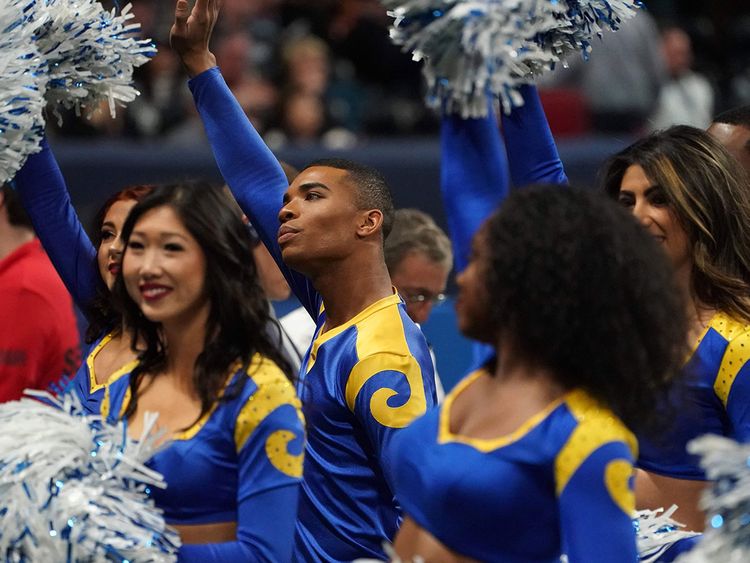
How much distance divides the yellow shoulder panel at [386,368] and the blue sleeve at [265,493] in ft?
1.80

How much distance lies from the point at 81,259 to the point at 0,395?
94 cm

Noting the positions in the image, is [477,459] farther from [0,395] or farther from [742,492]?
[0,395]

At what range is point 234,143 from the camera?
3506 millimetres

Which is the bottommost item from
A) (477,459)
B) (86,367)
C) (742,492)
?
(742,492)

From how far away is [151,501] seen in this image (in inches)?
99.6

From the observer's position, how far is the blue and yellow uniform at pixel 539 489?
7.13 feet

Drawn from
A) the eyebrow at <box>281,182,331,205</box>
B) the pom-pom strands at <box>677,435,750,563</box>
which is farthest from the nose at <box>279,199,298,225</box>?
the pom-pom strands at <box>677,435,750,563</box>

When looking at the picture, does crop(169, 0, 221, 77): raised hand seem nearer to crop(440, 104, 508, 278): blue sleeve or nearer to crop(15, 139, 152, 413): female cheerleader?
crop(15, 139, 152, 413): female cheerleader

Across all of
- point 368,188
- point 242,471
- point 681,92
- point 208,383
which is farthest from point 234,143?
point 681,92

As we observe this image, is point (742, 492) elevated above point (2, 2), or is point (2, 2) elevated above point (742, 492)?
point (2, 2)

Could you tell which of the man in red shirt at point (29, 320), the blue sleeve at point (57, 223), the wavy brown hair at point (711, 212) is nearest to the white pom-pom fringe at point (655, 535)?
the wavy brown hair at point (711, 212)

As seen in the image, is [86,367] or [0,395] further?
[0,395]

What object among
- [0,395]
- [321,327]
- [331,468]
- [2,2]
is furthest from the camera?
[0,395]

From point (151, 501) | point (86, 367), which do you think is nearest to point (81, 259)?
point (86, 367)
